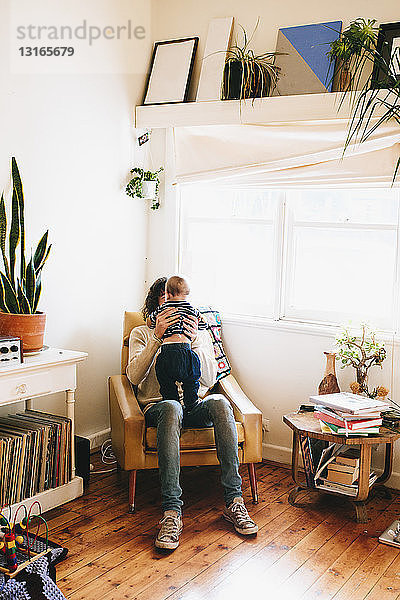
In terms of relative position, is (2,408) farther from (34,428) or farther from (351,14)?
(351,14)

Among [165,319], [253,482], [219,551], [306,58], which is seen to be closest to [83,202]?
[165,319]

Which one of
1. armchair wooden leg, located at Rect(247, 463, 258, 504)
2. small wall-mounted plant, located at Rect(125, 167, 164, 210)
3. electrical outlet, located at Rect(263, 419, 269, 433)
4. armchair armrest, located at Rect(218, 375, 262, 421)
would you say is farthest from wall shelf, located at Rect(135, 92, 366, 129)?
armchair wooden leg, located at Rect(247, 463, 258, 504)

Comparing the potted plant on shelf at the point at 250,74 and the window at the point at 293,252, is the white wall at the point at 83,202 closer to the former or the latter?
the window at the point at 293,252

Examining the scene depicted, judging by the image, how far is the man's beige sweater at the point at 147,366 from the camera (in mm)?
3523

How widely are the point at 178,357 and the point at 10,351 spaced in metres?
0.82

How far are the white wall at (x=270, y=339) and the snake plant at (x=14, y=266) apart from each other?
1.23 metres

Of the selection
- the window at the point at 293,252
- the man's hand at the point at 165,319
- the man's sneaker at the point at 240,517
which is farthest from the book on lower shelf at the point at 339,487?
the man's hand at the point at 165,319

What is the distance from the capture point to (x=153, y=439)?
3328 mm

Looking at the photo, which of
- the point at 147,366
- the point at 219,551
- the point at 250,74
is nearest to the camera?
the point at 219,551

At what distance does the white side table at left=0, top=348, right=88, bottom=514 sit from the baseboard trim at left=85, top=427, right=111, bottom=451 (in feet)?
2.03

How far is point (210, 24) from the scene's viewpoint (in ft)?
13.4

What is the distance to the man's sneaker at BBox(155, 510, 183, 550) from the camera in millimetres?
2961

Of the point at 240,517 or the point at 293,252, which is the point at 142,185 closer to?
the point at 293,252

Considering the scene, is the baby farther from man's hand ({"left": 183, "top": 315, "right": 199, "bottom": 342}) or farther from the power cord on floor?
the power cord on floor
